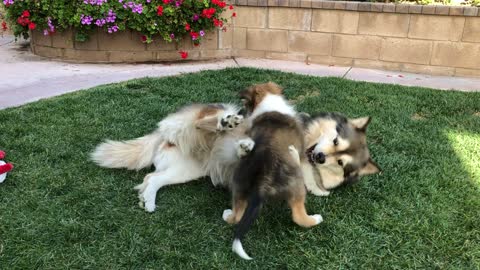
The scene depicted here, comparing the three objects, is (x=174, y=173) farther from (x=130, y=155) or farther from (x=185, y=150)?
(x=130, y=155)

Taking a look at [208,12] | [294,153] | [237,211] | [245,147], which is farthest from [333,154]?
[208,12]

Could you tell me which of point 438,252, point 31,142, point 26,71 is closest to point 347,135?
point 438,252

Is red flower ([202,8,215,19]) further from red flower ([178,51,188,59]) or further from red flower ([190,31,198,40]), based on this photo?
red flower ([178,51,188,59])

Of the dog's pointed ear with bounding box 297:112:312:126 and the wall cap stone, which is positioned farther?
the wall cap stone

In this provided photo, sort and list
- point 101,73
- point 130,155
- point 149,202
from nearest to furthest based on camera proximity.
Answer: point 149,202 < point 130,155 < point 101,73

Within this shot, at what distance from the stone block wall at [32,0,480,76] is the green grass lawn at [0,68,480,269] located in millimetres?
2370

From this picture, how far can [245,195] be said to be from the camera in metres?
2.48

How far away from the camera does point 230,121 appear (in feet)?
10.0

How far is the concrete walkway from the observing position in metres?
5.48

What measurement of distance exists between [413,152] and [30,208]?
3298mm

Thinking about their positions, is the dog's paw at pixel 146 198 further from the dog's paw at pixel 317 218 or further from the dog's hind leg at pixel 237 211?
the dog's paw at pixel 317 218

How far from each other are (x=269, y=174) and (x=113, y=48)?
17.4 ft

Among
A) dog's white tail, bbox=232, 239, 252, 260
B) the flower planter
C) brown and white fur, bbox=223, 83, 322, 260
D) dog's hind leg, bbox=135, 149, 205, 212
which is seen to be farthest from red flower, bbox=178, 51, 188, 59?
dog's white tail, bbox=232, 239, 252, 260

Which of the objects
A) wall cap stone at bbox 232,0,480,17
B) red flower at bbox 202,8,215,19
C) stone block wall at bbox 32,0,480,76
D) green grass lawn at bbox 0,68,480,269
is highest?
wall cap stone at bbox 232,0,480,17
